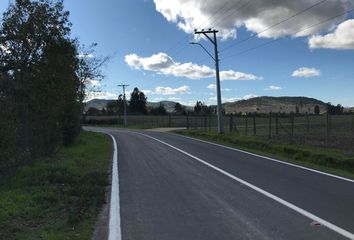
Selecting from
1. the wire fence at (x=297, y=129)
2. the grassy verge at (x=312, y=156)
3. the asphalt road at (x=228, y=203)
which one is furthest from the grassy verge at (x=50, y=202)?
the wire fence at (x=297, y=129)

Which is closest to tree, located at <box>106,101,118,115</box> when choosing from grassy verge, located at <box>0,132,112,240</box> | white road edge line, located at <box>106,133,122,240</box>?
grassy verge, located at <box>0,132,112,240</box>

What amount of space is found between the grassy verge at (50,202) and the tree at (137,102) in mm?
145986

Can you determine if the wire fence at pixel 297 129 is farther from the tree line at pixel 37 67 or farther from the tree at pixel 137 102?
the tree at pixel 137 102

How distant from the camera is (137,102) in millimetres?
161875

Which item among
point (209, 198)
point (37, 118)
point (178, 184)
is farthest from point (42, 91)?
point (209, 198)

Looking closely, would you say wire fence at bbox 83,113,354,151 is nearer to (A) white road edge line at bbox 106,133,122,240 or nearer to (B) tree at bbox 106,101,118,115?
(A) white road edge line at bbox 106,133,122,240

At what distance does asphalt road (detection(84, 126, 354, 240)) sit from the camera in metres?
7.48

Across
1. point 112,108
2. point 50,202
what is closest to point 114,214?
point 50,202

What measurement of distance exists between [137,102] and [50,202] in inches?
6001

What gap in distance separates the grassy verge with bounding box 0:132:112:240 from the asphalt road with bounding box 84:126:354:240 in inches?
26.6

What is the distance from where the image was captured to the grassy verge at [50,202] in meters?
7.66

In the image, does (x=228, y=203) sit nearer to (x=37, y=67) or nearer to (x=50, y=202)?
(x=50, y=202)

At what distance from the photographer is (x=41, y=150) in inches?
680

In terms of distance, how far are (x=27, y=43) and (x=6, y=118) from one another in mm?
6294
